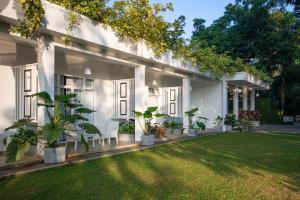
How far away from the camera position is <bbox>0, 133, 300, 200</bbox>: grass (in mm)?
4707

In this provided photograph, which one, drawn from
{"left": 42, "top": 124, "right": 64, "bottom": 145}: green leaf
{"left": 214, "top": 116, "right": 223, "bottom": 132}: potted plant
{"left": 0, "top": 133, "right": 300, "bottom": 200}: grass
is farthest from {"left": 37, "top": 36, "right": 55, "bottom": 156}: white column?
{"left": 214, "top": 116, "right": 223, "bottom": 132}: potted plant

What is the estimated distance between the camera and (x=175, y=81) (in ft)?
54.2

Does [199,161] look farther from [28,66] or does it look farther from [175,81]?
[175,81]

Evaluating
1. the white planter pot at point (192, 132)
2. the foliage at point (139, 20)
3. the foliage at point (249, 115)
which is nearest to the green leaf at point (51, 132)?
the foliage at point (139, 20)

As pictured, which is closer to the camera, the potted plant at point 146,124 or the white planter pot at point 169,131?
the potted plant at point 146,124

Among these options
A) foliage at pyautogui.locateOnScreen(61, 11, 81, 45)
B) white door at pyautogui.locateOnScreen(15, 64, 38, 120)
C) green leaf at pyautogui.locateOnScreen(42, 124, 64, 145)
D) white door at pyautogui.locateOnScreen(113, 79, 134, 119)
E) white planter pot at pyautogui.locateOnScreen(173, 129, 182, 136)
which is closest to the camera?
green leaf at pyautogui.locateOnScreen(42, 124, 64, 145)

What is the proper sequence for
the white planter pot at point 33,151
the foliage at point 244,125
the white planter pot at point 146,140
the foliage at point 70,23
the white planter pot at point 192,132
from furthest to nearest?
1. the foliage at point 244,125
2. the white planter pot at point 192,132
3. the white planter pot at point 146,140
4. the white planter pot at point 33,151
5. the foliage at point 70,23

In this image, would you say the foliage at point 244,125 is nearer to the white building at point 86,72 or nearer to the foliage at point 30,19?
the white building at point 86,72

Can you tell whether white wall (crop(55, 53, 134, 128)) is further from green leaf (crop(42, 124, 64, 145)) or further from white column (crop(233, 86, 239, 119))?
white column (crop(233, 86, 239, 119))

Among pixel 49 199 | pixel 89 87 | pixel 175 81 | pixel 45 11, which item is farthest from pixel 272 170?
pixel 175 81

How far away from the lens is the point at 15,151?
19.4 feet

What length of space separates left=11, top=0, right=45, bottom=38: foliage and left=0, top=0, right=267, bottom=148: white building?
184 mm

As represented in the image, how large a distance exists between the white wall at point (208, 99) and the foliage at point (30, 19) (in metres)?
12.3

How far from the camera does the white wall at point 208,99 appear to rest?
57.2 feet
